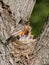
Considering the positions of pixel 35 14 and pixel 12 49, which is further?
pixel 35 14

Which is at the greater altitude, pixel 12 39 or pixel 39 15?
pixel 12 39

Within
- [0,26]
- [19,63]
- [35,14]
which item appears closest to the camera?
[0,26]

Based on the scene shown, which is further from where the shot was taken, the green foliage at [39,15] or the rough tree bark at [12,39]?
the green foliage at [39,15]

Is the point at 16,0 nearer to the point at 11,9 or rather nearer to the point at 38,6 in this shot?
the point at 11,9

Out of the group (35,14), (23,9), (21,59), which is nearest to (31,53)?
(21,59)

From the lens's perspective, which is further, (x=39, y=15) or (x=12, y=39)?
(x=39, y=15)

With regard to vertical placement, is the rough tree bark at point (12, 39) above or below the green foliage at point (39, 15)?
above
